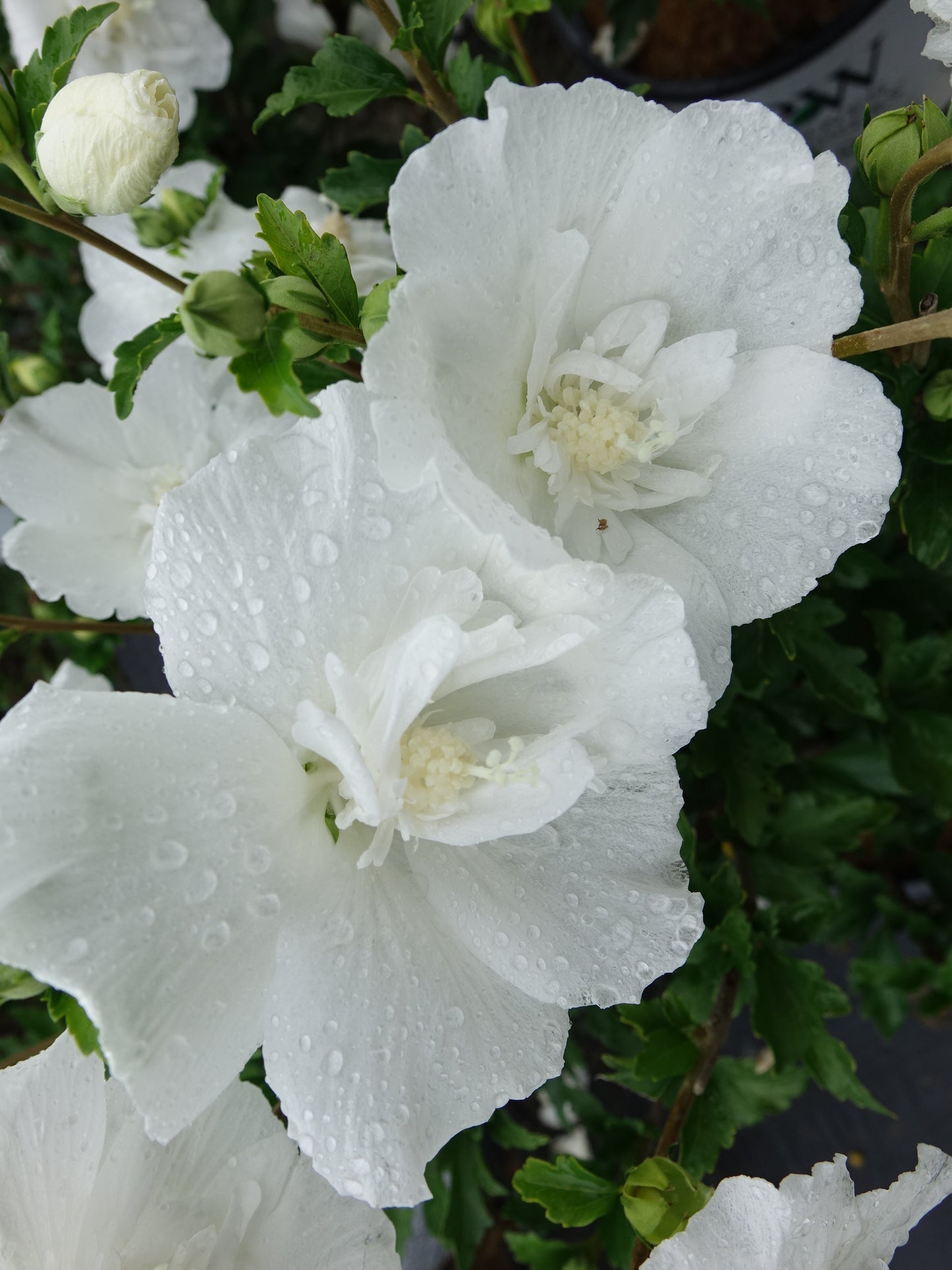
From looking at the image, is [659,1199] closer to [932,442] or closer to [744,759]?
[744,759]

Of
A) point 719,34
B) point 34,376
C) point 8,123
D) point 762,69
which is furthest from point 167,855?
point 719,34

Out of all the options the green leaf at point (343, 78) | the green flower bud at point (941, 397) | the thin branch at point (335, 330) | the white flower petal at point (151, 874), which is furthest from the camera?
the green leaf at point (343, 78)

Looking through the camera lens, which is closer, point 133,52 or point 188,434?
point 188,434

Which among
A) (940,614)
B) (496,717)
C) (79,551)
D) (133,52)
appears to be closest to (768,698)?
(940,614)

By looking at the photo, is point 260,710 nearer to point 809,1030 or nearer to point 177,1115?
point 177,1115

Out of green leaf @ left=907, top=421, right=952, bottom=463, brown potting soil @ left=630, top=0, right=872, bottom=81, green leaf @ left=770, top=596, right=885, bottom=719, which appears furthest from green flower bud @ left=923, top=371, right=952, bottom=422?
brown potting soil @ left=630, top=0, right=872, bottom=81

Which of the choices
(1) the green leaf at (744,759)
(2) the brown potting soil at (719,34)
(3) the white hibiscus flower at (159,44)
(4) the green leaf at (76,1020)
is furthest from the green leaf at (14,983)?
(2) the brown potting soil at (719,34)

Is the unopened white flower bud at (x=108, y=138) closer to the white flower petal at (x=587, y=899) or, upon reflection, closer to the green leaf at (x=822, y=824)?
the white flower petal at (x=587, y=899)
